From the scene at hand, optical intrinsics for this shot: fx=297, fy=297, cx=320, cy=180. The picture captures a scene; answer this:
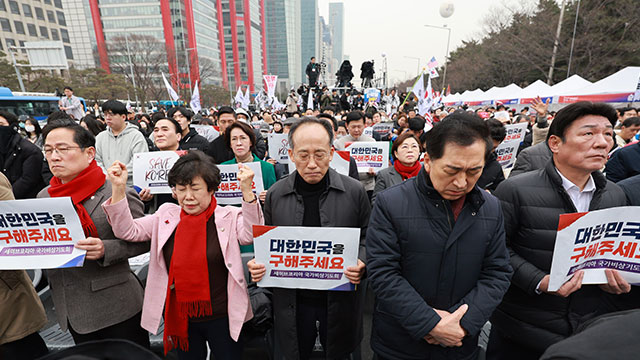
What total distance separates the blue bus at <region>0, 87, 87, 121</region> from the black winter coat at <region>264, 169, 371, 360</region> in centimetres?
2589

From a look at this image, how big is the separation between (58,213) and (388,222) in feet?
6.82

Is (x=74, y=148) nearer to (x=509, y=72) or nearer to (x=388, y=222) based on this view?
(x=388, y=222)

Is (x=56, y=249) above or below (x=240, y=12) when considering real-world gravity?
below

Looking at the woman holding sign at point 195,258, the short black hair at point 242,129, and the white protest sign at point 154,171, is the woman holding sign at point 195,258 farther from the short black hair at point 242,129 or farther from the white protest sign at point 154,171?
the white protest sign at point 154,171

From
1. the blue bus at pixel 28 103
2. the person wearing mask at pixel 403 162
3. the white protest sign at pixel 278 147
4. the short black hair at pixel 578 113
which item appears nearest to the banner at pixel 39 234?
the person wearing mask at pixel 403 162

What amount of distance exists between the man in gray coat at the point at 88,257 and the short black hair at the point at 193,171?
53 centimetres

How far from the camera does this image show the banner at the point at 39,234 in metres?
1.90

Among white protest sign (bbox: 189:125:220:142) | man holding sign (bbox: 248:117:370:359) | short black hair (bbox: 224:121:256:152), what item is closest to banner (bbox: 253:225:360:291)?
man holding sign (bbox: 248:117:370:359)

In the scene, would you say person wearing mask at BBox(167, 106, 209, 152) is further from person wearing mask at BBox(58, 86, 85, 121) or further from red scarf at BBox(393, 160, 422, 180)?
person wearing mask at BBox(58, 86, 85, 121)

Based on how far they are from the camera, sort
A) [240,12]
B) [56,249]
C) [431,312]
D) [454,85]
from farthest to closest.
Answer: [240,12] → [454,85] → [56,249] → [431,312]

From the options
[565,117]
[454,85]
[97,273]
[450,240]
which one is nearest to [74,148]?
[97,273]

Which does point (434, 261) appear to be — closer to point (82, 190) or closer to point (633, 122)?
point (82, 190)

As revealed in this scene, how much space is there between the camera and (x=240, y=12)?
286 ft

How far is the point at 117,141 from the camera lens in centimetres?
419
